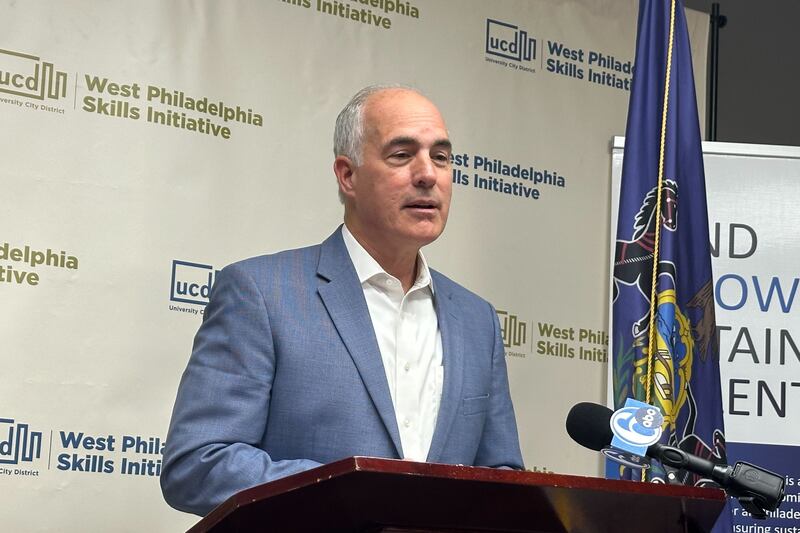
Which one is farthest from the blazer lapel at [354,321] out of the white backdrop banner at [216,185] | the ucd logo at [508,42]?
the ucd logo at [508,42]

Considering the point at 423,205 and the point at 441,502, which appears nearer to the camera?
the point at 441,502

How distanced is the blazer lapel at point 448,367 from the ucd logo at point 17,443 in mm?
1561

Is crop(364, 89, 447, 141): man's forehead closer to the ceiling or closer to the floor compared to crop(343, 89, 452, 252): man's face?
closer to the ceiling

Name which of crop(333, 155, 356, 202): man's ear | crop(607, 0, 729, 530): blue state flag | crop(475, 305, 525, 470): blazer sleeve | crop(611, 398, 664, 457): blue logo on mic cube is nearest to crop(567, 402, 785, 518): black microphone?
crop(611, 398, 664, 457): blue logo on mic cube

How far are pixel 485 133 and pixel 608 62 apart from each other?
770mm

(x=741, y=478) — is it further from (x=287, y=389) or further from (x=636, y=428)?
(x=287, y=389)

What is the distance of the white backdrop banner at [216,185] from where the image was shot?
357cm

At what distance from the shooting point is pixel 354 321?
2369 millimetres

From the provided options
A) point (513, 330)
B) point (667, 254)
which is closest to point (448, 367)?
point (667, 254)

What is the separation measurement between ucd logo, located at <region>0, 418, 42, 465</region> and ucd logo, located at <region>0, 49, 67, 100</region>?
3.44 feet

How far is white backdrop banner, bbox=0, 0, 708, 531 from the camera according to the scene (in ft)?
11.7

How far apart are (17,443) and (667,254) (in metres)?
2.19

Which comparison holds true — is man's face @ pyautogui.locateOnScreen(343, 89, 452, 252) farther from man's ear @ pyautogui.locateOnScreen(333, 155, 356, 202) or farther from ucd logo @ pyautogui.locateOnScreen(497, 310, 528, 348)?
ucd logo @ pyautogui.locateOnScreen(497, 310, 528, 348)

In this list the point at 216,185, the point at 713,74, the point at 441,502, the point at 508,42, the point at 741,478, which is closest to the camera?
the point at 441,502
